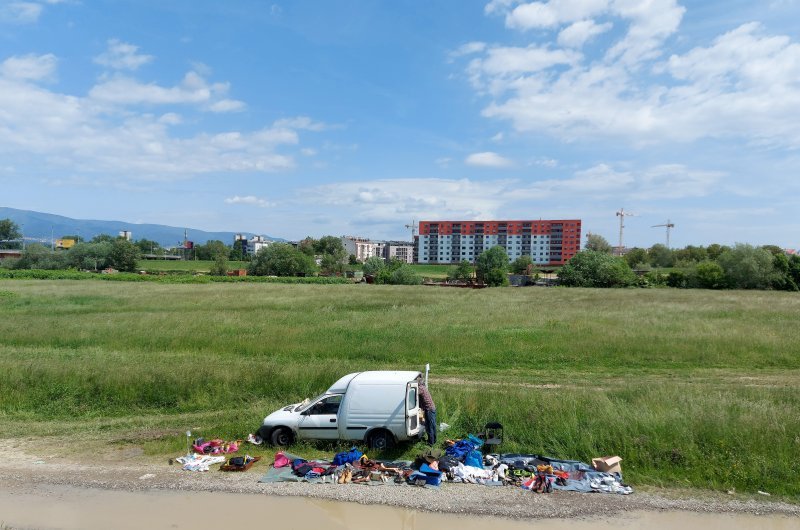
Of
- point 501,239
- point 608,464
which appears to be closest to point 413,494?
point 608,464

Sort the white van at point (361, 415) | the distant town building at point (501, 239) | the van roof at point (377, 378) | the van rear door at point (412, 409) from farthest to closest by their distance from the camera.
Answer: the distant town building at point (501, 239) < the van roof at point (377, 378) < the white van at point (361, 415) < the van rear door at point (412, 409)

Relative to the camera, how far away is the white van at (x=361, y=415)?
1131 cm

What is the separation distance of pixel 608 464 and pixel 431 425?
3.66 m

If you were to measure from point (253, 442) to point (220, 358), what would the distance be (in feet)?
33.6

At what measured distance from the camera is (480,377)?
1873 centimetres

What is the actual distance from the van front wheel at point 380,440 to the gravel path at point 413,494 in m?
1.68

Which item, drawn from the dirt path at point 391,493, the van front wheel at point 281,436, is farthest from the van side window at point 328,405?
the dirt path at point 391,493

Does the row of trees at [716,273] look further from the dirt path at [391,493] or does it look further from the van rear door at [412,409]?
the dirt path at [391,493]

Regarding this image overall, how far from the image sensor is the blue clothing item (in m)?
11.3

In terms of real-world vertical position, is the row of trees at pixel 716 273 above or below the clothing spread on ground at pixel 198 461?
above

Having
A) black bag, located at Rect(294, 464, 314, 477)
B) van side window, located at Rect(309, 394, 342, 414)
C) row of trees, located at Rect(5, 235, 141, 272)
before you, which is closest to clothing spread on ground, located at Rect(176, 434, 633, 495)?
black bag, located at Rect(294, 464, 314, 477)

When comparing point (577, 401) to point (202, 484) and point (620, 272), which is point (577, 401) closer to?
point (202, 484)

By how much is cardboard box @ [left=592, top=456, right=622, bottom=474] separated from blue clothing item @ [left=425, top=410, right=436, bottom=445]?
335 centimetres

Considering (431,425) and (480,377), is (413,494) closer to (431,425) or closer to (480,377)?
(431,425)
